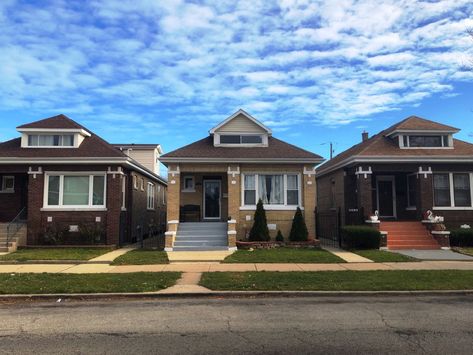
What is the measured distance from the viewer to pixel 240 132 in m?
21.4

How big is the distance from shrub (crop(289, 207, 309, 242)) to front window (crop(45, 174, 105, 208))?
8691 millimetres

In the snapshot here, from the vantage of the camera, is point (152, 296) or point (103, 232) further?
point (103, 232)

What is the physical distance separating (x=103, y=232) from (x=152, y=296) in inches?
400

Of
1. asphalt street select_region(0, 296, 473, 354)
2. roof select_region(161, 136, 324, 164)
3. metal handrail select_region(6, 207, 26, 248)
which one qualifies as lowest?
asphalt street select_region(0, 296, 473, 354)

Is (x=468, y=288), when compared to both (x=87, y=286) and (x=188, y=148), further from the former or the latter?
(x=188, y=148)

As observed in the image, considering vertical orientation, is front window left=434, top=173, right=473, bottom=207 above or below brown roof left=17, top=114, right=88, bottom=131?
below

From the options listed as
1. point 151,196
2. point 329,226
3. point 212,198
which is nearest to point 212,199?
point 212,198

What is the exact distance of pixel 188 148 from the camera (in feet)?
67.9

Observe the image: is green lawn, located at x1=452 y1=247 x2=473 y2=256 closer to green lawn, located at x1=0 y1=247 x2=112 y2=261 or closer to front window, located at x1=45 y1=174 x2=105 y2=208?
green lawn, located at x1=0 y1=247 x2=112 y2=261

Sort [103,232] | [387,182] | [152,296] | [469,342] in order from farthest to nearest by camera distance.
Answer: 1. [387,182]
2. [103,232]
3. [152,296]
4. [469,342]

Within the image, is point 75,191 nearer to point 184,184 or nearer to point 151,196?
point 184,184

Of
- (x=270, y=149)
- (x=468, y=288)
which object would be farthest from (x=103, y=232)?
(x=468, y=288)

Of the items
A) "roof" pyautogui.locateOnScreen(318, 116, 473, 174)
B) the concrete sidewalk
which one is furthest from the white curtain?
the concrete sidewalk

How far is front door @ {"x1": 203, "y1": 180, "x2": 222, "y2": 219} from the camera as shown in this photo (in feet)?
71.7
